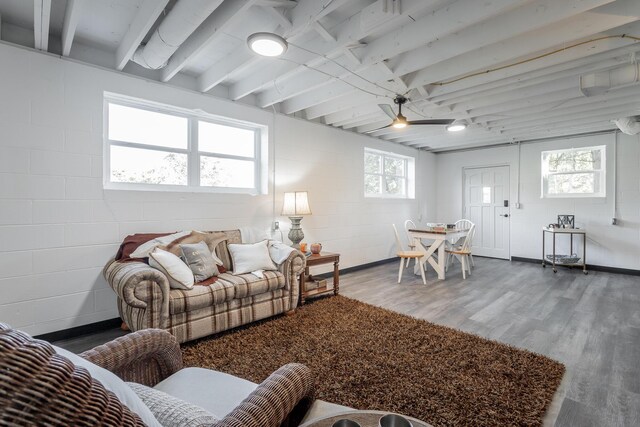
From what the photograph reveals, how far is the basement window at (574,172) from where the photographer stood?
17.9 feet

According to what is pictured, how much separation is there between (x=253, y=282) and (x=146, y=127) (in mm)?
2057

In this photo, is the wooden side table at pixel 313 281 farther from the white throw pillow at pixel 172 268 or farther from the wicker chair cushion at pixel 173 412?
the wicker chair cushion at pixel 173 412

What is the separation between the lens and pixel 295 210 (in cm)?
400

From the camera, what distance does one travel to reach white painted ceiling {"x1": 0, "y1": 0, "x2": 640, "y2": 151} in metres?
2.16

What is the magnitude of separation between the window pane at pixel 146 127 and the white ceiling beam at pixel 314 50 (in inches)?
31.4

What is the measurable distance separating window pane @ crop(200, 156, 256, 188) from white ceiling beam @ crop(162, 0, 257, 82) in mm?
1094

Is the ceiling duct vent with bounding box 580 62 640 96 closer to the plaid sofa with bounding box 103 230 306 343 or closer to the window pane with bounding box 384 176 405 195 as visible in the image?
the plaid sofa with bounding box 103 230 306 343

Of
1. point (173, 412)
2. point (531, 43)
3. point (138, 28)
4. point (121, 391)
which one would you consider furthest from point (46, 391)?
point (531, 43)

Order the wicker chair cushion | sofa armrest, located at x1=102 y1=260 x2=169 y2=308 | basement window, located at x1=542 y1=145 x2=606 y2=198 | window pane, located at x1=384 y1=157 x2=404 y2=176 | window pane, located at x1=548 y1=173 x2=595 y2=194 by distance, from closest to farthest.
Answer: the wicker chair cushion < sofa armrest, located at x1=102 y1=260 x2=169 y2=308 < basement window, located at x1=542 y1=145 x2=606 y2=198 < window pane, located at x1=548 y1=173 x2=595 y2=194 < window pane, located at x1=384 y1=157 x2=404 y2=176

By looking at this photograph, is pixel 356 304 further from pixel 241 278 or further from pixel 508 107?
pixel 508 107

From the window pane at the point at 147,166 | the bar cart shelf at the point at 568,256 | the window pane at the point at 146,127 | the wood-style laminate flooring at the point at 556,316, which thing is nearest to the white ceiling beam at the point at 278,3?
the window pane at the point at 146,127

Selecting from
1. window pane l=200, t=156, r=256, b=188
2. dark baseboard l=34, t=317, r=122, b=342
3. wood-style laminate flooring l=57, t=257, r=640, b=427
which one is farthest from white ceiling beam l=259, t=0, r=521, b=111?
dark baseboard l=34, t=317, r=122, b=342

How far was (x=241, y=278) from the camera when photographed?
2947 millimetres

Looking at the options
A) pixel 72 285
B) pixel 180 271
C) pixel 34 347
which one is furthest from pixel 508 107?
pixel 72 285
